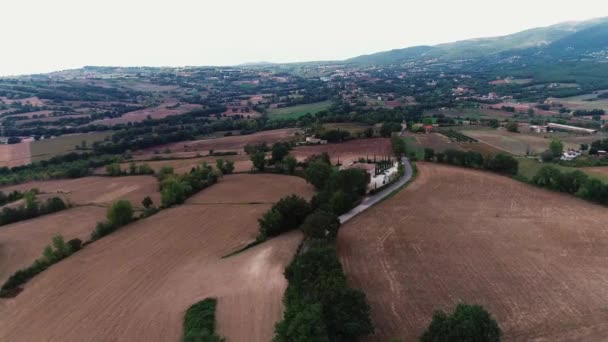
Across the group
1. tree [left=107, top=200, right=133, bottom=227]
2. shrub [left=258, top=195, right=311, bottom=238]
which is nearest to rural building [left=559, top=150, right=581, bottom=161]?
shrub [left=258, top=195, right=311, bottom=238]

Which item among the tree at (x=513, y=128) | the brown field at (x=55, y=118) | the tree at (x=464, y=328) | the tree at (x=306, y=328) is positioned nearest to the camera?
the tree at (x=464, y=328)

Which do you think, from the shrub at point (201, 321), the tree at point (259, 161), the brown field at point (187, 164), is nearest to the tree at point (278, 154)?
the tree at point (259, 161)

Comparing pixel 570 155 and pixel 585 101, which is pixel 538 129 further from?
pixel 585 101

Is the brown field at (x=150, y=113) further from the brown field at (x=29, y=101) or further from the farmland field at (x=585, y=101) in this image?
the farmland field at (x=585, y=101)

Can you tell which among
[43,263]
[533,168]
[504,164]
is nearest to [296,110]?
[504,164]

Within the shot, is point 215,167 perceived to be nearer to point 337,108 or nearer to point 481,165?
point 481,165

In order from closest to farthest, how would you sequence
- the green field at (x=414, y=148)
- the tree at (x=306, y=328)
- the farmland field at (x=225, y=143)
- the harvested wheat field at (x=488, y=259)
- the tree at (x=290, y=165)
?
the tree at (x=306, y=328) < the harvested wheat field at (x=488, y=259) < the tree at (x=290, y=165) < the green field at (x=414, y=148) < the farmland field at (x=225, y=143)

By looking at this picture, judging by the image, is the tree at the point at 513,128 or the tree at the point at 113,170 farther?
the tree at the point at 513,128
